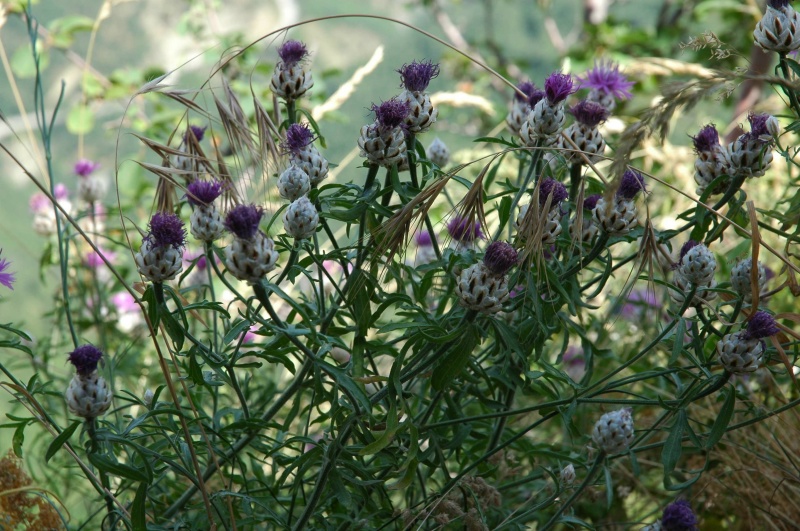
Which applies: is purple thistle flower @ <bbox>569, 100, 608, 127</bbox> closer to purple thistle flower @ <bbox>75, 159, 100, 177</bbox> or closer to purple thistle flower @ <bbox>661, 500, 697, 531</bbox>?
purple thistle flower @ <bbox>661, 500, 697, 531</bbox>

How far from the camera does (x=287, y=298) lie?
1.21 m

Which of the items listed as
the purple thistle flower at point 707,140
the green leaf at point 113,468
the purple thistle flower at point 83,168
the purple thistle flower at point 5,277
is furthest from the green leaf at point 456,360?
the purple thistle flower at point 83,168

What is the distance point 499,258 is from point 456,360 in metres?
0.18

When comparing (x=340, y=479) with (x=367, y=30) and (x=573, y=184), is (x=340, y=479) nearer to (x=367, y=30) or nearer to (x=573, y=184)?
(x=573, y=184)

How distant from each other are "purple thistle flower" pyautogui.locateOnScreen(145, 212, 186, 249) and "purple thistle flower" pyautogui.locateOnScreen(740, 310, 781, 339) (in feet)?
2.94

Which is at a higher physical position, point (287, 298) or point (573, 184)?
point (573, 184)

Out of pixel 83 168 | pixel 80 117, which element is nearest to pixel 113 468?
pixel 83 168

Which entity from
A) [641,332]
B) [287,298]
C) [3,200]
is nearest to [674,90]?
[287,298]

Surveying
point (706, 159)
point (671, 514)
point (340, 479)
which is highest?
point (706, 159)

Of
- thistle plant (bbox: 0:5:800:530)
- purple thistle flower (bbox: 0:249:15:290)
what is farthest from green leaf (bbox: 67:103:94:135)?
purple thistle flower (bbox: 0:249:15:290)

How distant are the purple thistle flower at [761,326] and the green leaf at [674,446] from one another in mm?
170

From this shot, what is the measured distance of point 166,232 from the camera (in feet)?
4.01

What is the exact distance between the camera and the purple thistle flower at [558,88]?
1.41m

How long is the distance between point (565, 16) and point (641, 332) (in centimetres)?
641
